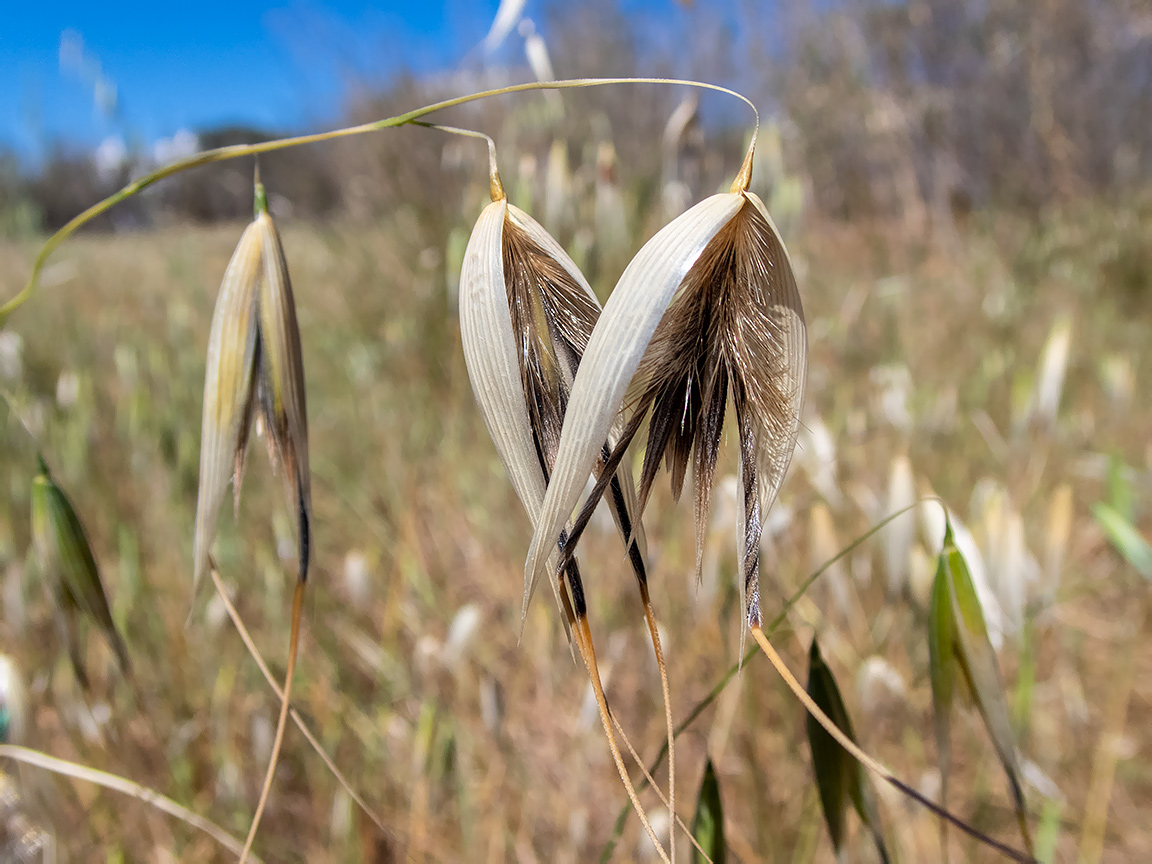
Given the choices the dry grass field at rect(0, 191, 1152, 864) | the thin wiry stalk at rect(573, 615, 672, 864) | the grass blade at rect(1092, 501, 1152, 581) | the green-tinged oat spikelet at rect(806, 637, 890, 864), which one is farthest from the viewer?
the dry grass field at rect(0, 191, 1152, 864)

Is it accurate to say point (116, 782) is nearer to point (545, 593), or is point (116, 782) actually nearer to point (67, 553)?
point (67, 553)

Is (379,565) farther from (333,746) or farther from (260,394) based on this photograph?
(260,394)

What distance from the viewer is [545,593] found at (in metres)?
0.71

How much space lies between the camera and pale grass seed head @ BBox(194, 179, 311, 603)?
214 mm

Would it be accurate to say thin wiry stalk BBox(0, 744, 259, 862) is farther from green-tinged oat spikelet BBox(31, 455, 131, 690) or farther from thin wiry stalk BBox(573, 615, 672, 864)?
thin wiry stalk BBox(573, 615, 672, 864)

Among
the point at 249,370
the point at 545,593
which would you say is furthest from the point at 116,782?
the point at 545,593

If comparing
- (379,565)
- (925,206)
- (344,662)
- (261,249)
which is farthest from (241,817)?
(925,206)

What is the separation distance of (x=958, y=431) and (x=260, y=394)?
1.10 m

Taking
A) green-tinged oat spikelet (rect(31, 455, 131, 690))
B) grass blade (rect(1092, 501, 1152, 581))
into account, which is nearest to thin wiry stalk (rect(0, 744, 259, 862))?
green-tinged oat spikelet (rect(31, 455, 131, 690))

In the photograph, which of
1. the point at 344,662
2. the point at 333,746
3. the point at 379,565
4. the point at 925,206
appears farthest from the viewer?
the point at 925,206

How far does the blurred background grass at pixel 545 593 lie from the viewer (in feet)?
1.69

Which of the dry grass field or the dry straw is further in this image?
the dry grass field

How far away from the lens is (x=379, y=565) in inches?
34.4

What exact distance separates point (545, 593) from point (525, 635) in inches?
2.2
